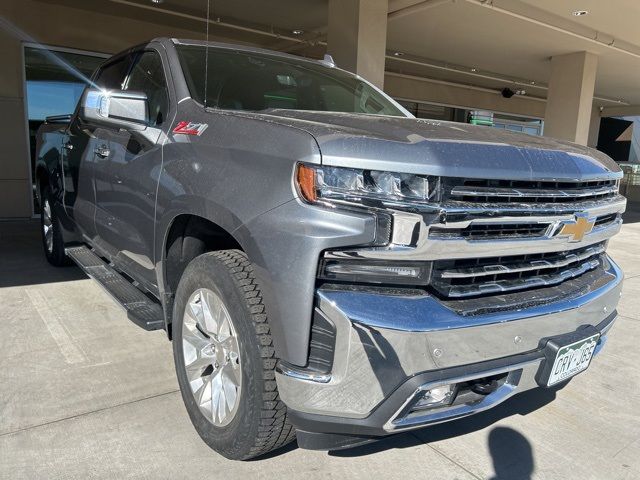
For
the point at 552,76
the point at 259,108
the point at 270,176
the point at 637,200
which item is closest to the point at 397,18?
the point at 552,76

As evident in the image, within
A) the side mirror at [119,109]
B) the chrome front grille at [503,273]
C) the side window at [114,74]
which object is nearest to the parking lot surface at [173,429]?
the chrome front grille at [503,273]

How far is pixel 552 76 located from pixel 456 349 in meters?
12.8

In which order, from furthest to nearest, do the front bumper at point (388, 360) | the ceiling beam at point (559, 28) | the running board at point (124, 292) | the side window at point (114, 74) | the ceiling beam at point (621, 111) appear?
the ceiling beam at point (621, 111) → the ceiling beam at point (559, 28) → the side window at point (114, 74) → the running board at point (124, 292) → the front bumper at point (388, 360)

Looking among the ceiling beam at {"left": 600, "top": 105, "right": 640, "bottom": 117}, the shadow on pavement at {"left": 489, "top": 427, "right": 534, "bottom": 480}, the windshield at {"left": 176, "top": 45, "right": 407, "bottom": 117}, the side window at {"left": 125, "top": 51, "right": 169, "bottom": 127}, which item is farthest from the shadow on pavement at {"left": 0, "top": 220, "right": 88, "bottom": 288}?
the ceiling beam at {"left": 600, "top": 105, "right": 640, "bottom": 117}

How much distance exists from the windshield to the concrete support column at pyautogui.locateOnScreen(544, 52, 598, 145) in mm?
10277

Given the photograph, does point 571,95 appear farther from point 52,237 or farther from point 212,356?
point 212,356

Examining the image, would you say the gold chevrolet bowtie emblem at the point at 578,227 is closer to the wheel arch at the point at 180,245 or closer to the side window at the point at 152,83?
the wheel arch at the point at 180,245

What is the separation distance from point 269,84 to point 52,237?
10.7ft

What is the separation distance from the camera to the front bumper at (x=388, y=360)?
1.75 m

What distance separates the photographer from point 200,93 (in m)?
2.85

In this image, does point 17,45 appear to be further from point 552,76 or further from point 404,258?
point 552,76

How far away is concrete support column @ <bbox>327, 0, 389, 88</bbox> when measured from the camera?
764 cm

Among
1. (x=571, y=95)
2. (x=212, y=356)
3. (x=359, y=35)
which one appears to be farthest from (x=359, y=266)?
(x=571, y=95)

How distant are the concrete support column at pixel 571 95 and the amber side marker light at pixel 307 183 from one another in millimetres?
12193
